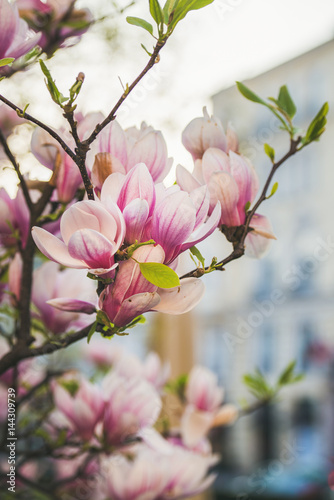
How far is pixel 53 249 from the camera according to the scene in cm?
27

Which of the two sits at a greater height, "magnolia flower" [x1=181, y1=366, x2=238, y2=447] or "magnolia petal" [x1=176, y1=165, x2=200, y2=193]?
"magnolia petal" [x1=176, y1=165, x2=200, y2=193]

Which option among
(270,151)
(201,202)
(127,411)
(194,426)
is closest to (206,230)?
(201,202)

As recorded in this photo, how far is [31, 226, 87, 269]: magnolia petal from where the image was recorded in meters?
0.27

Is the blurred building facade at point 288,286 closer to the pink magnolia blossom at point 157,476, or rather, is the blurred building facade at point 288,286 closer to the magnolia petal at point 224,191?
the pink magnolia blossom at point 157,476

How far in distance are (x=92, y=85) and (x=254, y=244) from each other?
565 millimetres

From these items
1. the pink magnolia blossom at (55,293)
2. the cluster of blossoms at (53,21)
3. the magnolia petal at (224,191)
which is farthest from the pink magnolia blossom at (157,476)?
the cluster of blossoms at (53,21)

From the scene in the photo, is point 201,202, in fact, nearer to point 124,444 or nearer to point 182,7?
point 182,7

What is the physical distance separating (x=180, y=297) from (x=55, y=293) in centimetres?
19

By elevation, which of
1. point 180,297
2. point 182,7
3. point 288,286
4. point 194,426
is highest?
point 182,7

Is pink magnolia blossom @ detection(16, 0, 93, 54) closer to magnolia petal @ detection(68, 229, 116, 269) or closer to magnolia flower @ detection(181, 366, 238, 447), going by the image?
magnolia petal @ detection(68, 229, 116, 269)

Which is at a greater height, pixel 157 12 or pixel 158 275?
pixel 157 12

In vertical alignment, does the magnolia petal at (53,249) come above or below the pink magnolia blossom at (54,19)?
below

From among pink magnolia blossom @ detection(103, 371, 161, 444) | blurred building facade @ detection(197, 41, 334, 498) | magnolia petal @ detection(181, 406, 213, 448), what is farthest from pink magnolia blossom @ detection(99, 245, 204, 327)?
blurred building facade @ detection(197, 41, 334, 498)

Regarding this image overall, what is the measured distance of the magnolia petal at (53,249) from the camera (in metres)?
0.27
